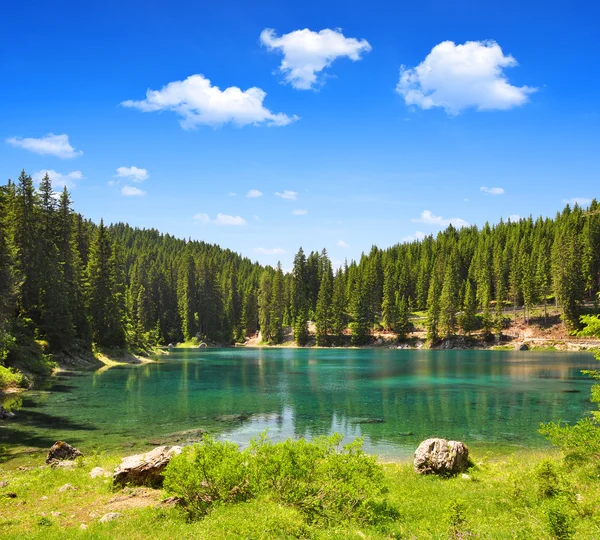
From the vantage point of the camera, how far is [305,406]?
3788cm

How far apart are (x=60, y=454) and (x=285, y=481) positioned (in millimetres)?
13281

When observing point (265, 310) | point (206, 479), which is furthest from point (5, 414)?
point (265, 310)

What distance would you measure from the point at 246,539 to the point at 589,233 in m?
148

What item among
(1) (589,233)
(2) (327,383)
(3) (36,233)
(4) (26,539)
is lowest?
(2) (327,383)

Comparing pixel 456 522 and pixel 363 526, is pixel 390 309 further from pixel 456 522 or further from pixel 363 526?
pixel 456 522

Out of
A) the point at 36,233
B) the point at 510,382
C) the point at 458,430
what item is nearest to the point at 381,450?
the point at 458,430

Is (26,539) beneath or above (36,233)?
beneath

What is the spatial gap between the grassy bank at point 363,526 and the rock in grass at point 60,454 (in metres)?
0.95

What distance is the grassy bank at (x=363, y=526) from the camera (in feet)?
34.1

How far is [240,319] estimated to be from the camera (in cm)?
16612

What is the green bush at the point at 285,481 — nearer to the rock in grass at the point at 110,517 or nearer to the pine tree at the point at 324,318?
the rock in grass at the point at 110,517

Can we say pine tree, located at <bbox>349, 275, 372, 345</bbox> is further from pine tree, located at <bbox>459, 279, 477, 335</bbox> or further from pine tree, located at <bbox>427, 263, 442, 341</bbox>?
pine tree, located at <bbox>459, 279, 477, 335</bbox>

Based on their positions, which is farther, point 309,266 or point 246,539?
point 309,266

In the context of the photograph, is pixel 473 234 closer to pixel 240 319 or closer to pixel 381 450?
pixel 240 319
